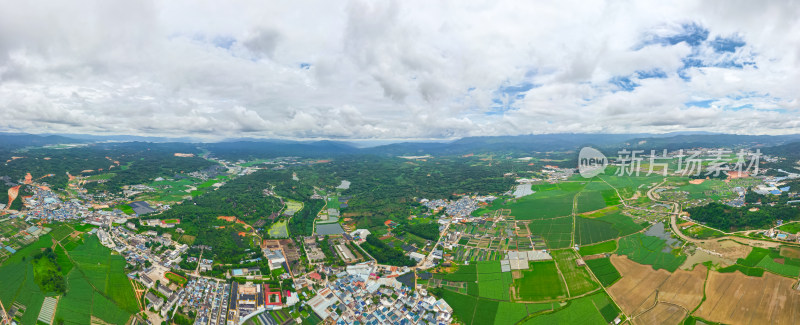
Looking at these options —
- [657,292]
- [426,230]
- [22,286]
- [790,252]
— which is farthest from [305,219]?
[790,252]

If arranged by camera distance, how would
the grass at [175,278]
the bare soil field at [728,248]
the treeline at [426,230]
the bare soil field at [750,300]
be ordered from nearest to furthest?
the bare soil field at [750,300], the grass at [175,278], the bare soil field at [728,248], the treeline at [426,230]

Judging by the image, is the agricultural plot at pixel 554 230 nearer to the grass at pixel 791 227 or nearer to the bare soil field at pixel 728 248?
the bare soil field at pixel 728 248

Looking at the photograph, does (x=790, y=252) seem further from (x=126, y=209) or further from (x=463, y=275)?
(x=126, y=209)

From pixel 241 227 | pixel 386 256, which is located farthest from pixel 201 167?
pixel 386 256

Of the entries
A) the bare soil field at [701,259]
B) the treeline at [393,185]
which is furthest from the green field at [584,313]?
the treeline at [393,185]

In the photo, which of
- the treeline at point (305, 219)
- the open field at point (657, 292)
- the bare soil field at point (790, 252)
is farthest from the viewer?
the treeline at point (305, 219)

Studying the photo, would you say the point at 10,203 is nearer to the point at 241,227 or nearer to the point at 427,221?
the point at 241,227
